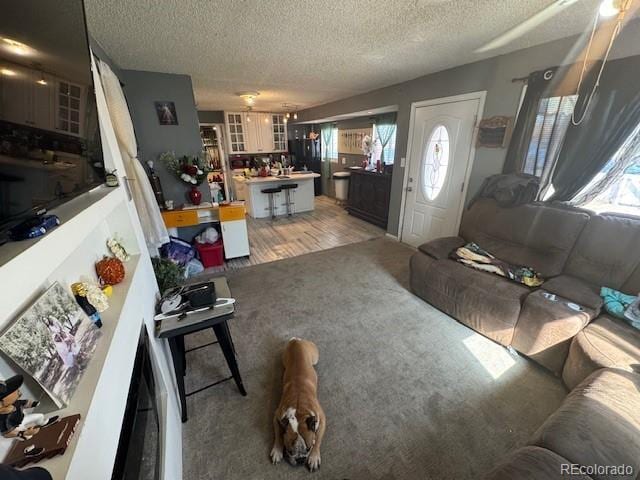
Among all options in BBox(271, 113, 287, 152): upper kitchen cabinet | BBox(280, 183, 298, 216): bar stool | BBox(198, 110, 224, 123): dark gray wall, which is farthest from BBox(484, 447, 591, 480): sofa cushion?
BBox(198, 110, 224, 123): dark gray wall

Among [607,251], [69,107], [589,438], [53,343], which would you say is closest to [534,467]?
[589,438]

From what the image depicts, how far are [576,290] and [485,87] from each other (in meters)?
2.25

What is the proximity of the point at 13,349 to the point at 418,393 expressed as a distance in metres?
1.92

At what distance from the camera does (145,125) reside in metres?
3.04

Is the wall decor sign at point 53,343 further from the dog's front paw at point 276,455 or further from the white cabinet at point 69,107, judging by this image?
the dog's front paw at point 276,455

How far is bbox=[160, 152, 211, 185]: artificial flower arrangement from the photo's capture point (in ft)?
10.3

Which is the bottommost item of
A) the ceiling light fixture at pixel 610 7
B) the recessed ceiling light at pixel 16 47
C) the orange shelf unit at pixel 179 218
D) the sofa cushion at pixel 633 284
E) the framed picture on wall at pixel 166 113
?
the sofa cushion at pixel 633 284

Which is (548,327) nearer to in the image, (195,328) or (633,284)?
(633,284)

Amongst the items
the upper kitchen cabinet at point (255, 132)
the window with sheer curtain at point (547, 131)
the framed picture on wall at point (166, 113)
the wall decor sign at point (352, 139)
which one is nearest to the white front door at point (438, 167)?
the window with sheer curtain at point (547, 131)

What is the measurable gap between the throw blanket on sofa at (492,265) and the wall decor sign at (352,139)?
13.2 ft

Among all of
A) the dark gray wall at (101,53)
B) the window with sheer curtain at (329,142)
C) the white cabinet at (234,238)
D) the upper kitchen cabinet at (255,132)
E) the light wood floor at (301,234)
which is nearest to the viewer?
the dark gray wall at (101,53)

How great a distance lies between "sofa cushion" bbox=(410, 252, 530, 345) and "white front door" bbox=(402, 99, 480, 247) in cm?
114

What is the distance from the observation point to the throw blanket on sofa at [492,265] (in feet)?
6.84

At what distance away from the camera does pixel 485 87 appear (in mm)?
2709
